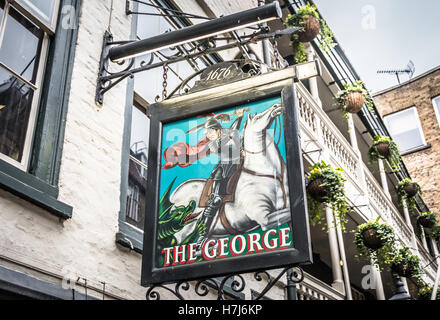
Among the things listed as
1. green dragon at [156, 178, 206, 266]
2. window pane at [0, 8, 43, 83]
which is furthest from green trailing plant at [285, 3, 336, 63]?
green dragon at [156, 178, 206, 266]

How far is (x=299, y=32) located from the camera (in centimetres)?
954

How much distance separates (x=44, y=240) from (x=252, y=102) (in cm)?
181

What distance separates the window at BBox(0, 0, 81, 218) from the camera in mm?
3773

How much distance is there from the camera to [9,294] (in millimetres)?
3252

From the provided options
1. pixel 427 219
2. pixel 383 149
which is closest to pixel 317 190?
pixel 383 149

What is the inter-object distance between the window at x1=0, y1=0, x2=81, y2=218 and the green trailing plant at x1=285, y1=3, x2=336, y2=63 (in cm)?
570

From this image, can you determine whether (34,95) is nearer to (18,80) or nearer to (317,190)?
(18,80)

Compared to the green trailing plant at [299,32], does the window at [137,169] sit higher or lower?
lower

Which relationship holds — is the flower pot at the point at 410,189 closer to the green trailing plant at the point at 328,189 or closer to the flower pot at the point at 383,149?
the flower pot at the point at 383,149

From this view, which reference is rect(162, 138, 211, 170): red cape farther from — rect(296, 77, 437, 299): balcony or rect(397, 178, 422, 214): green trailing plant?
rect(397, 178, 422, 214): green trailing plant

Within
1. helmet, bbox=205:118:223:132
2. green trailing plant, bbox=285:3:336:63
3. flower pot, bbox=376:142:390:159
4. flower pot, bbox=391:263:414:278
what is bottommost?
helmet, bbox=205:118:223:132

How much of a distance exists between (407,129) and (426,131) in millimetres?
902

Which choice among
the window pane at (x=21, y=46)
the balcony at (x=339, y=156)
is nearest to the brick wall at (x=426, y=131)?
the balcony at (x=339, y=156)

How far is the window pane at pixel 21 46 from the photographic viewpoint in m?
4.09
